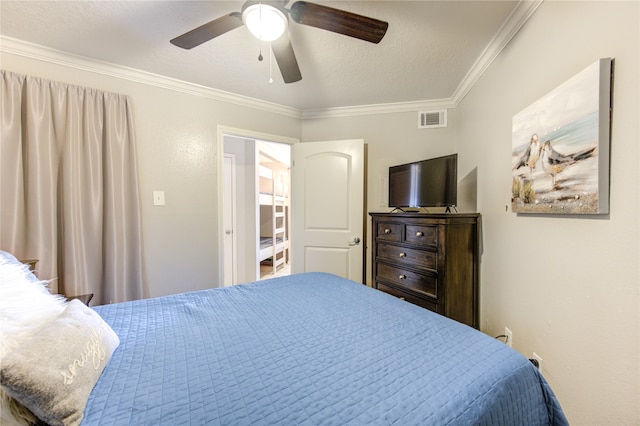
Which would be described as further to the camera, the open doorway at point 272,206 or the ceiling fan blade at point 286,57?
the open doorway at point 272,206

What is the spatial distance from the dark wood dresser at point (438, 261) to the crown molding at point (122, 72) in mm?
1904

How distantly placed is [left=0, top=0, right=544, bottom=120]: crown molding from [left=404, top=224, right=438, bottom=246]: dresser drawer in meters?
1.31

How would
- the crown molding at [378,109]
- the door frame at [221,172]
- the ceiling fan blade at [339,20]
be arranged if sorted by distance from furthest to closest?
the crown molding at [378,109] → the door frame at [221,172] → the ceiling fan blade at [339,20]

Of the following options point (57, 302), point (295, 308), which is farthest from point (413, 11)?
point (57, 302)

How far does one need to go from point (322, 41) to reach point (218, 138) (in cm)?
141

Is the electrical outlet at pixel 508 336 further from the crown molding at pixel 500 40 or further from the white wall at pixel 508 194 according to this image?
the crown molding at pixel 500 40

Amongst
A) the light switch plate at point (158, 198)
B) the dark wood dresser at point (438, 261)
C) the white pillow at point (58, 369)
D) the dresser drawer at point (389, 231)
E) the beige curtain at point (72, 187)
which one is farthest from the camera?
the light switch plate at point (158, 198)

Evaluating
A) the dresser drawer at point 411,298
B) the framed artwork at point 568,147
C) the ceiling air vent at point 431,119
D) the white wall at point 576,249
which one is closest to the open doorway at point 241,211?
the dresser drawer at point 411,298

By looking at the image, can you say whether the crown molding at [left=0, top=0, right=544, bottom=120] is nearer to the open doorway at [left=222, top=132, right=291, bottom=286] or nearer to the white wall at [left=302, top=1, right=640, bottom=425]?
the white wall at [left=302, top=1, right=640, bottom=425]

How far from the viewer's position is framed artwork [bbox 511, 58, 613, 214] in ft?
3.16

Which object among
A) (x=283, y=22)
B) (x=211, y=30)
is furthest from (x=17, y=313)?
(x=283, y=22)

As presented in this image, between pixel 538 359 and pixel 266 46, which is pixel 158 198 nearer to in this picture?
pixel 266 46

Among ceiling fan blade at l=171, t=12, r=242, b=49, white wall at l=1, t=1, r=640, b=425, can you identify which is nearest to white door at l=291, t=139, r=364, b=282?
white wall at l=1, t=1, r=640, b=425

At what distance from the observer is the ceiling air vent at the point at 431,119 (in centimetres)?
274
